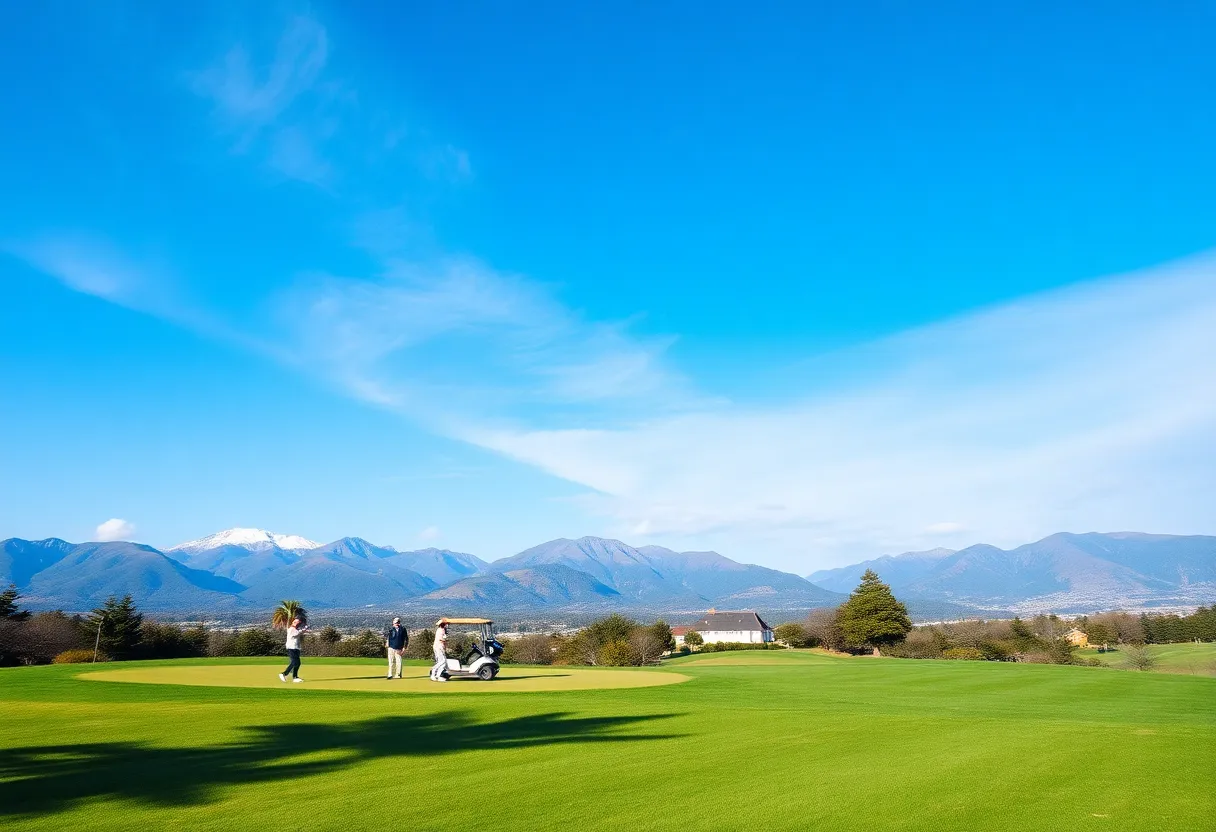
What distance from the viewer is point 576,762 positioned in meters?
10.6

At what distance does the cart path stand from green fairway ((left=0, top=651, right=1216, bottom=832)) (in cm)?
99

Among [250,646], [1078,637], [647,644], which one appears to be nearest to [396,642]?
[250,646]

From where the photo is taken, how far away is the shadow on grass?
819 centimetres

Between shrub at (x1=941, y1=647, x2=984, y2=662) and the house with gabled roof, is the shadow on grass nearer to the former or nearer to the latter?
shrub at (x1=941, y1=647, x2=984, y2=662)

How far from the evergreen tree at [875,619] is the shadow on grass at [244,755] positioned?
63.4m

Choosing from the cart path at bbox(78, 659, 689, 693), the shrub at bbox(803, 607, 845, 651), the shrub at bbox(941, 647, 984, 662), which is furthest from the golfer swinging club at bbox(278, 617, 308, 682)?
the shrub at bbox(803, 607, 845, 651)

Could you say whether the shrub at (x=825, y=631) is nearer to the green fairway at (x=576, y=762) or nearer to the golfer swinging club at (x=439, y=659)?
the green fairway at (x=576, y=762)

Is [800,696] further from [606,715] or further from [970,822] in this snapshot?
[970,822]

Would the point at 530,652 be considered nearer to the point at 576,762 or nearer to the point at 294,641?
the point at 294,641

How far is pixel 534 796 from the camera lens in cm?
852

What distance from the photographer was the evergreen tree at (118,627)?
49562mm

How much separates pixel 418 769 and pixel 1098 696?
78.5 feet

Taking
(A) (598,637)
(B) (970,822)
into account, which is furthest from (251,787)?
(A) (598,637)

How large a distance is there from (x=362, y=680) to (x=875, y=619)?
59937 millimetres
